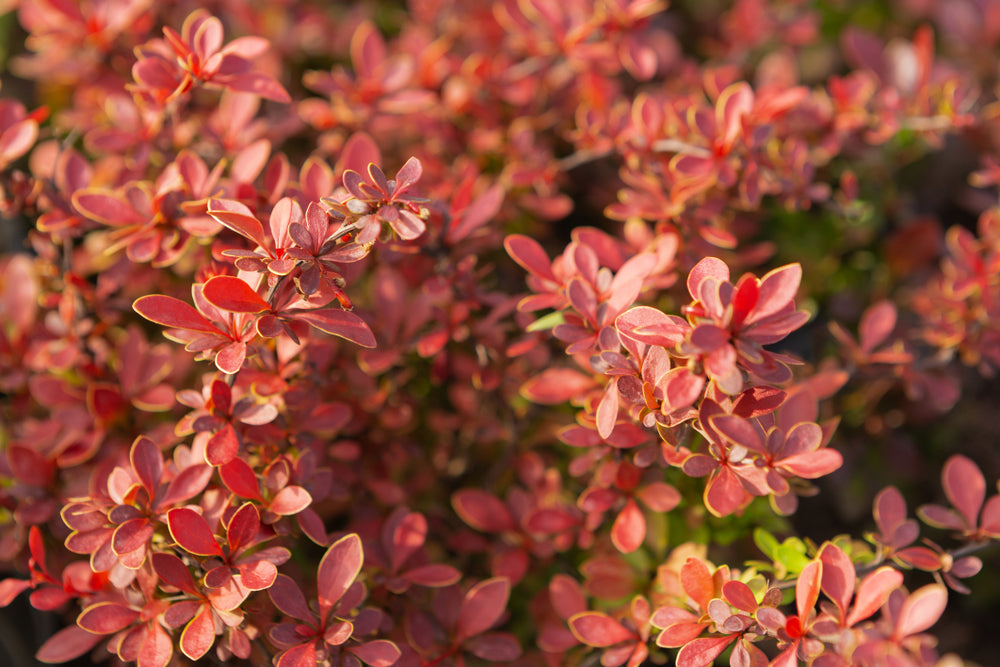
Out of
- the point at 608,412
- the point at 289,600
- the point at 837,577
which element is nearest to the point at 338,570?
the point at 289,600

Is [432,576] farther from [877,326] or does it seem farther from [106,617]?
[877,326]

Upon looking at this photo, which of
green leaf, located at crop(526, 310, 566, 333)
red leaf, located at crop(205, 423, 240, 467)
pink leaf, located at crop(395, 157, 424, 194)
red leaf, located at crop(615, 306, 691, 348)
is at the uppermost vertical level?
→ pink leaf, located at crop(395, 157, 424, 194)

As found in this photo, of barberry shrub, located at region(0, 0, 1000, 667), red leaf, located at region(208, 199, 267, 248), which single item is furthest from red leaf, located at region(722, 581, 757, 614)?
red leaf, located at region(208, 199, 267, 248)

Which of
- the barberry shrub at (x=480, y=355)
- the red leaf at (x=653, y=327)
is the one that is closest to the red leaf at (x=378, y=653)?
the barberry shrub at (x=480, y=355)

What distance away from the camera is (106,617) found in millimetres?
958

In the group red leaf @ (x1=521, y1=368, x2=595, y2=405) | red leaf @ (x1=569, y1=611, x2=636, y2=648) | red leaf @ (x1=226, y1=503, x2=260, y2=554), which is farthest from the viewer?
red leaf @ (x1=521, y1=368, x2=595, y2=405)

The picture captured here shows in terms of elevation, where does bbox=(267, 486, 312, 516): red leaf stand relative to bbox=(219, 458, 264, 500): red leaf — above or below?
below

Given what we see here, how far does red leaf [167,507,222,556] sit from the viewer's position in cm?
89

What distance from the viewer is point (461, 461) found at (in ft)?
4.77

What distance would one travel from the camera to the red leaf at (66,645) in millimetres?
1031

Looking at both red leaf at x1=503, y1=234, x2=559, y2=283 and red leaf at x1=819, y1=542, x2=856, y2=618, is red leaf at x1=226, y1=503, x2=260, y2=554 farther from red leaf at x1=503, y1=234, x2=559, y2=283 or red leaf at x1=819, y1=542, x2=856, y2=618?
red leaf at x1=819, y1=542, x2=856, y2=618

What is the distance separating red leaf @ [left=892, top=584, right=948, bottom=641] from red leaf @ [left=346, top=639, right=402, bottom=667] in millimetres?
613

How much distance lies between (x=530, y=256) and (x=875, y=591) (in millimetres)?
630

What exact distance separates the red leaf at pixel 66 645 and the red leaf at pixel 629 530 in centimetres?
76
